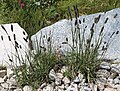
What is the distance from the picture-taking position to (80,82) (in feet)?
13.8

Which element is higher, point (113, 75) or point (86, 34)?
point (86, 34)

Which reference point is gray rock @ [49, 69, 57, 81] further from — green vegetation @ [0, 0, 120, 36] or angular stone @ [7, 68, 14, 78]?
green vegetation @ [0, 0, 120, 36]

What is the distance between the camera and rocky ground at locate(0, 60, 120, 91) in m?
4.20

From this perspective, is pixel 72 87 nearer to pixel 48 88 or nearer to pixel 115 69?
pixel 48 88

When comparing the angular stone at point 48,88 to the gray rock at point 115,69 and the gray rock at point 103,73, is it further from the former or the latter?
the gray rock at point 115,69

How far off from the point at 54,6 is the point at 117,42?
6.05 ft

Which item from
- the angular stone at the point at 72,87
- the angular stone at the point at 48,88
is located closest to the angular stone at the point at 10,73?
the angular stone at the point at 48,88

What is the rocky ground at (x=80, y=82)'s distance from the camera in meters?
4.20

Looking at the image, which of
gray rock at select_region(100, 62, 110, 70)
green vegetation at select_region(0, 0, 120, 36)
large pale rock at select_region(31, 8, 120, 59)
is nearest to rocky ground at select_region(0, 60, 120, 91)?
gray rock at select_region(100, 62, 110, 70)

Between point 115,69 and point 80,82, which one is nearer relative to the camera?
point 80,82

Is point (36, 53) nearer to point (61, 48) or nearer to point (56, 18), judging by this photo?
point (61, 48)


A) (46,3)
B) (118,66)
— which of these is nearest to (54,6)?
(46,3)

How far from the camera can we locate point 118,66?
441 cm

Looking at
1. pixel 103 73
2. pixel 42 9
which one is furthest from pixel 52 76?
pixel 42 9
